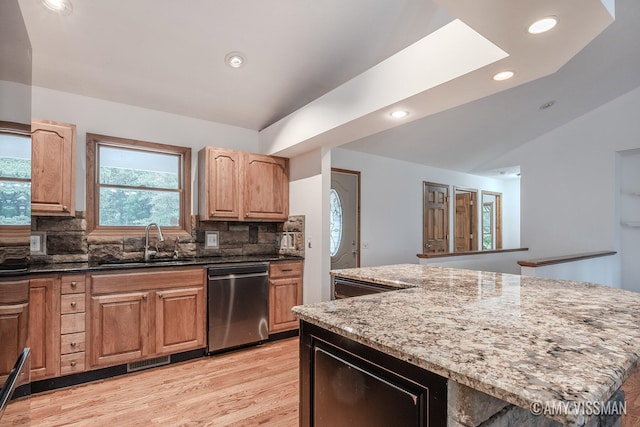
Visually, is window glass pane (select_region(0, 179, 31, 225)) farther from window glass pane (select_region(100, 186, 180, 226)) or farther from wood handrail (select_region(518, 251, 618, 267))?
wood handrail (select_region(518, 251, 618, 267))

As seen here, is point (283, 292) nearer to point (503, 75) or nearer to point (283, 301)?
point (283, 301)

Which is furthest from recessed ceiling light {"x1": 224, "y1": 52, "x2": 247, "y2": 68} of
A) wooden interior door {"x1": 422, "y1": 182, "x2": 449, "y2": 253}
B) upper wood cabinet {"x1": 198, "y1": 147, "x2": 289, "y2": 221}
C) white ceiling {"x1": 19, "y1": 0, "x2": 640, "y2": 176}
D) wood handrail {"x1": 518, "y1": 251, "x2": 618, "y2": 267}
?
wooden interior door {"x1": 422, "y1": 182, "x2": 449, "y2": 253}

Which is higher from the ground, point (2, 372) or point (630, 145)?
point (630, 145)

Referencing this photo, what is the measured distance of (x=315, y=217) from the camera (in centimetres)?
364

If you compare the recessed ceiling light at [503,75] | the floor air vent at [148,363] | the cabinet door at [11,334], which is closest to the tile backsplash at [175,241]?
the floor air vent at [148,363]

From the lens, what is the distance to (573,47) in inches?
66.5

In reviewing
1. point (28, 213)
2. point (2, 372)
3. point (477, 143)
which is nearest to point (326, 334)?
point (2, 372)

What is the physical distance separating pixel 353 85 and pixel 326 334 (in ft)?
6.94

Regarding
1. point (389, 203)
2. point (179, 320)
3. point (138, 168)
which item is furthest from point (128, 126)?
point (389, 203)

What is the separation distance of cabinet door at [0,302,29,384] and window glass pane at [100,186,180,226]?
107 inches

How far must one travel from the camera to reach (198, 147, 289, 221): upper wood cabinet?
139 inches

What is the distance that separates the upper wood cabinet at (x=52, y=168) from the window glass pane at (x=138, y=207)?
0.45 m

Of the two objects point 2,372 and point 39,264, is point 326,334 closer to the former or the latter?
point 2,372

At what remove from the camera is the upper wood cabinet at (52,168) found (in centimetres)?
264
